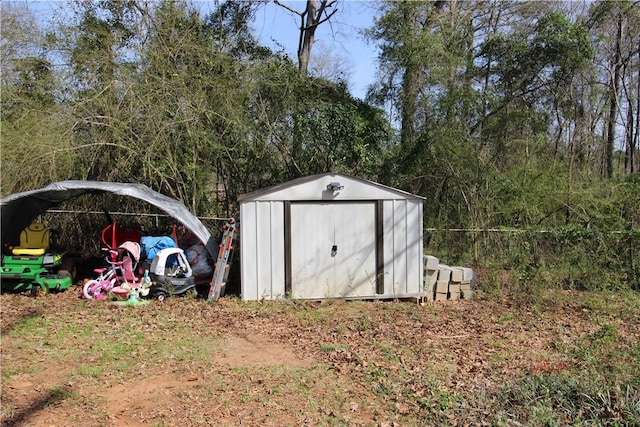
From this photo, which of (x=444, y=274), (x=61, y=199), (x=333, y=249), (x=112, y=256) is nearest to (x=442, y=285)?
(x=444, y=274)

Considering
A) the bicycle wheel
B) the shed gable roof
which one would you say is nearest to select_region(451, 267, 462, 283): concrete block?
the shed gable roof

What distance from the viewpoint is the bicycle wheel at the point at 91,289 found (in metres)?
8.23

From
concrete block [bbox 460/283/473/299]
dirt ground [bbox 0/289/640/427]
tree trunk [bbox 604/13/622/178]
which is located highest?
tree trunk [bbox 604/13/622/178]

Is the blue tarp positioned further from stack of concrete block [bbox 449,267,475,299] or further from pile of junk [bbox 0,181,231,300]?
stack of concrete block [bbox 449,267,475,299]

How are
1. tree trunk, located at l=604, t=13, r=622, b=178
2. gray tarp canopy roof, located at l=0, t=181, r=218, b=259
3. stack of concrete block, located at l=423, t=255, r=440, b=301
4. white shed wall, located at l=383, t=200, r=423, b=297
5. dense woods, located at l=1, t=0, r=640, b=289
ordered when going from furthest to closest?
tree trunk, located at l=604, t=13, r=622, b=178
dense woods, located at l=1, t=0, r=640, b=289
stack of concrete block, located at l=423, t=255, r=440, b=301
white shed wall, located at l=383, t=200, r=423, b=297
gray tarp canopy roof, located at l=0, t=181, r=218, b=259

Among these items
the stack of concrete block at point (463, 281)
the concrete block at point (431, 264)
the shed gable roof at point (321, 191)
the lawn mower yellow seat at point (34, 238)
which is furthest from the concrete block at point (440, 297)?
the lawn mower yellow seat at point (34, 238)

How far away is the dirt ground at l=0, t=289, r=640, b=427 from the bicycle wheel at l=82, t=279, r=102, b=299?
230 mm

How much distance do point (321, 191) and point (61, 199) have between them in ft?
15.7

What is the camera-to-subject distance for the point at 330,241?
845 cm

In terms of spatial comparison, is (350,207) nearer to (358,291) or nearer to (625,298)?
(358,291)

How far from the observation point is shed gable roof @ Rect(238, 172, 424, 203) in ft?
27.1

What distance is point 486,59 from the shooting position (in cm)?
1227

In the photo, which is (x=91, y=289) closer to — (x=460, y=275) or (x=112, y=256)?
(x=112, y=256)

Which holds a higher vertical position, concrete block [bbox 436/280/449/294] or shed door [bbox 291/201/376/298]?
shed door [bbox 291/201/376/298]
